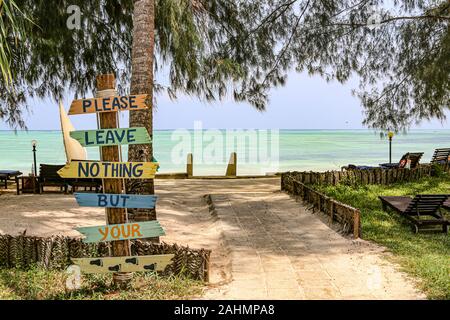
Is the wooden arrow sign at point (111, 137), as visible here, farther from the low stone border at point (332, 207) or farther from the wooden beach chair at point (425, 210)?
the wooden beach chair at point (425, 210)

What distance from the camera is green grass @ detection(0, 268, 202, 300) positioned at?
17.9 ft

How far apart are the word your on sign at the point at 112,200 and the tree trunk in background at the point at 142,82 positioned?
2.72 metres

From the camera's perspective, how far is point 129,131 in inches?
206

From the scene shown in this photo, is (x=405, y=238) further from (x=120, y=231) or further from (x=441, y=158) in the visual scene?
(x=441, y=158)

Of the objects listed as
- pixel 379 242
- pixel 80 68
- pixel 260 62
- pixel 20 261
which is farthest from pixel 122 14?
pixel 379 242

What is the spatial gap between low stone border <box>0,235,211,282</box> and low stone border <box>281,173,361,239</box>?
10.9ft

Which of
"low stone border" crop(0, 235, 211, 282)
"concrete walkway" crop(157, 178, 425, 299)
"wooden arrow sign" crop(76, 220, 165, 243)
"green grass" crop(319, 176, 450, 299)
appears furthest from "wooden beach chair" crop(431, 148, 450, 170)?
"wooden arrow sign" crop(76, 220, 165, 243)

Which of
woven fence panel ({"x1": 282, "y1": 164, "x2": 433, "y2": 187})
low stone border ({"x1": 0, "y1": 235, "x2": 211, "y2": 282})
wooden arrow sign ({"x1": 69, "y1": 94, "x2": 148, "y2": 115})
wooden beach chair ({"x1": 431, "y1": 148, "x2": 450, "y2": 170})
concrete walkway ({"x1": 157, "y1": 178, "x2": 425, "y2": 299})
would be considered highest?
wooden arrow sign ({"x1": 69, "y1": 94, "x2": 148, "y2": 115})

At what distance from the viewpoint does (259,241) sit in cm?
830

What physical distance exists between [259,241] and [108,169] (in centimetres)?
382

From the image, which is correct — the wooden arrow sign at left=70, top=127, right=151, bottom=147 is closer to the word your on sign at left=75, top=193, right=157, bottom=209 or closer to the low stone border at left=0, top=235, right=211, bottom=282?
the word your on sign at left=75, top=193, right=157, bottom=209

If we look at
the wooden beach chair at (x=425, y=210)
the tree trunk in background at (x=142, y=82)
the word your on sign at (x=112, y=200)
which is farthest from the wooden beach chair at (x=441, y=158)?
the word your on sign at (x=112, y=200)

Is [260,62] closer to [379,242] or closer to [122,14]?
[122,14]

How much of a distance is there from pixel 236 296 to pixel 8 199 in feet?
31.0
